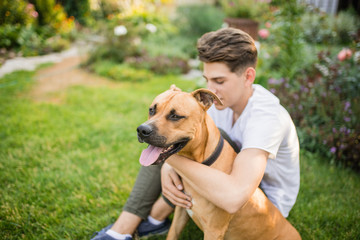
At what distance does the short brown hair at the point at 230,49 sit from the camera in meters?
2.33

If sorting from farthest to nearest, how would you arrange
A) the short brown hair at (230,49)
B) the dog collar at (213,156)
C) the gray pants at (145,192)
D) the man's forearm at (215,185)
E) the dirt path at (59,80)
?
the dirt path at (59,80) < the gray pants at (145,192) < the short brown hair at (230,49) < the dog collar at (213,156) < the man's forearm at (215,185)

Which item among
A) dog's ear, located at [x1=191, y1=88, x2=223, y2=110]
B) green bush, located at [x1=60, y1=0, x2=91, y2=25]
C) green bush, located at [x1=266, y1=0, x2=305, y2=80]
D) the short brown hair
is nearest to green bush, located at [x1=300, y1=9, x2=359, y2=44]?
green bush, located at [x1=266, y1=0, x2=305, y2=80]

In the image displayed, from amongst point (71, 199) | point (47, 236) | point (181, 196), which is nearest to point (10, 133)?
point (71, 199)

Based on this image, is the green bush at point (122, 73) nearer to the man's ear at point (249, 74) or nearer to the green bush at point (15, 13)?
the green bush at point (15, 13)

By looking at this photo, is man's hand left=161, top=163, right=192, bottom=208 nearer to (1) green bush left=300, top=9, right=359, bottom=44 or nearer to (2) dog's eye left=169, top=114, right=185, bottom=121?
(2) dog's eye left=169, top=114, right=185, bottom=121

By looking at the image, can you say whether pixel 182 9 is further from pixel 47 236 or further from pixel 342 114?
pixel 47 236

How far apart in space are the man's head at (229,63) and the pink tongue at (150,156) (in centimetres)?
73

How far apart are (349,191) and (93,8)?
48.3 feet

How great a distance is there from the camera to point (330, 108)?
4.25 metres

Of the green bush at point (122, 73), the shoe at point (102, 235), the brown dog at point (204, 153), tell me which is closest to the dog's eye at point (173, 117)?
the brown dog at point (204, 153)

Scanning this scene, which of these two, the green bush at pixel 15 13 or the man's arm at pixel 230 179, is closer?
the man's arm at pixel 230 179

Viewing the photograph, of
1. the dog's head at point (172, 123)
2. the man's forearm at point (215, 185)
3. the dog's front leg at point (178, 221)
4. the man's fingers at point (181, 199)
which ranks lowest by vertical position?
the dog's front leg at point (178, 221)

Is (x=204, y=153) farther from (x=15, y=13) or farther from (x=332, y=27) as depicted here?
(x=332, y=27)

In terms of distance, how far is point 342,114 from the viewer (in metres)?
4.05
